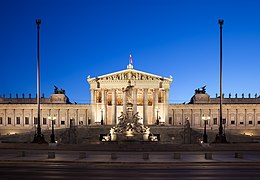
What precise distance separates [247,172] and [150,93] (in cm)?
8065

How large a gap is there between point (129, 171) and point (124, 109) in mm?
76076

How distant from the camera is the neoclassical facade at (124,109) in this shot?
321 feet

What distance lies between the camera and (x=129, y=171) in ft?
71.8

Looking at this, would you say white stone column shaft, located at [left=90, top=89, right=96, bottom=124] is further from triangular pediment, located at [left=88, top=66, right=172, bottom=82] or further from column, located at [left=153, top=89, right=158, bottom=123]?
column, located at [left=153, top=89, right=158, bottom=123]

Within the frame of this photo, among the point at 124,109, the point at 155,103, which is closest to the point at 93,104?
the point at 124,109

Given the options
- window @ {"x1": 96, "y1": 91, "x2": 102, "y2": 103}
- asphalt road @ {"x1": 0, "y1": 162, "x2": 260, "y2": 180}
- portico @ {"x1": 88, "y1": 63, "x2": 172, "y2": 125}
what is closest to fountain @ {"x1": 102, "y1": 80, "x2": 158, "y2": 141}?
asphalt road @ {"x1": 0, "y1": 162, "x2": 260, "y2": 180}

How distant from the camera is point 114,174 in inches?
804

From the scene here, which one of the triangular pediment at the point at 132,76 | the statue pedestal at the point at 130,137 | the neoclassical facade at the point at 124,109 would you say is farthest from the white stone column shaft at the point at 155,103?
the statue pedestal at the point at 130,137

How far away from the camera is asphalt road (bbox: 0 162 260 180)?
63.8 ft

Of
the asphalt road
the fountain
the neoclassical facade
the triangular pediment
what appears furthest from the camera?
the neoclassical facade

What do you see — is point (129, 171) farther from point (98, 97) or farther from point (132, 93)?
point (98, 97)

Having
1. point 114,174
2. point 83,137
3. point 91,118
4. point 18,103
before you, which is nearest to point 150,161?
point 114,174

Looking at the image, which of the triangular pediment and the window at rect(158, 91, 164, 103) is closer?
the triangular pediment

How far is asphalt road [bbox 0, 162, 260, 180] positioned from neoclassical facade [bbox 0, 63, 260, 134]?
7077 cm
